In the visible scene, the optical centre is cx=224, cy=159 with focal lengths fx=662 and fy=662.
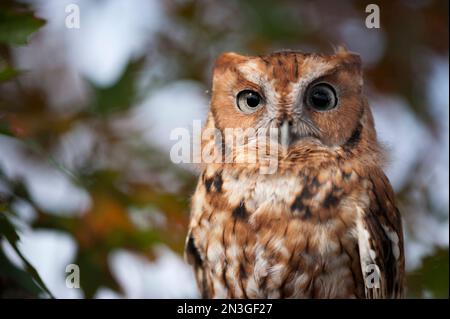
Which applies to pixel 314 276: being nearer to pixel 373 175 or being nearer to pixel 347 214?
pixel 347 214

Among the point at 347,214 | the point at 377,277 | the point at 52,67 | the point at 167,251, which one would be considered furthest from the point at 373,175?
the point at 52,67

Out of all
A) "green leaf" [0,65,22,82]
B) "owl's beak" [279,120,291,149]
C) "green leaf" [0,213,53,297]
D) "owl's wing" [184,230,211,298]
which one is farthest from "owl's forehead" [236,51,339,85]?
"green leaf" [0,213,53,297]

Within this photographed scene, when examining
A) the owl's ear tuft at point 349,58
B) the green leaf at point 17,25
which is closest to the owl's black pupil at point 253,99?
the owl's ear tuft at point 349,58

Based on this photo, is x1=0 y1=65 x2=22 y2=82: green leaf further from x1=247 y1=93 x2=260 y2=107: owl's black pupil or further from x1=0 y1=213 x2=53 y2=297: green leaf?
x1=247 y1=93 x2=260 y2=107: owl's black pupil

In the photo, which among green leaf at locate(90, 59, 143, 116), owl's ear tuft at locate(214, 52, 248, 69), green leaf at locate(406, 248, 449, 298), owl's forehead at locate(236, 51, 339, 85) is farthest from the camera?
green leaf at locate(90, 59, 143, 116)

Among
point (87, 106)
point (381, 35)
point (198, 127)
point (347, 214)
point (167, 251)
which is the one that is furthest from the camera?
point (381, 35)

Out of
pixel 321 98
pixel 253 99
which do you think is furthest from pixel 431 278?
pixel 253 99

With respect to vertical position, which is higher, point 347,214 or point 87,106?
point 87,106
